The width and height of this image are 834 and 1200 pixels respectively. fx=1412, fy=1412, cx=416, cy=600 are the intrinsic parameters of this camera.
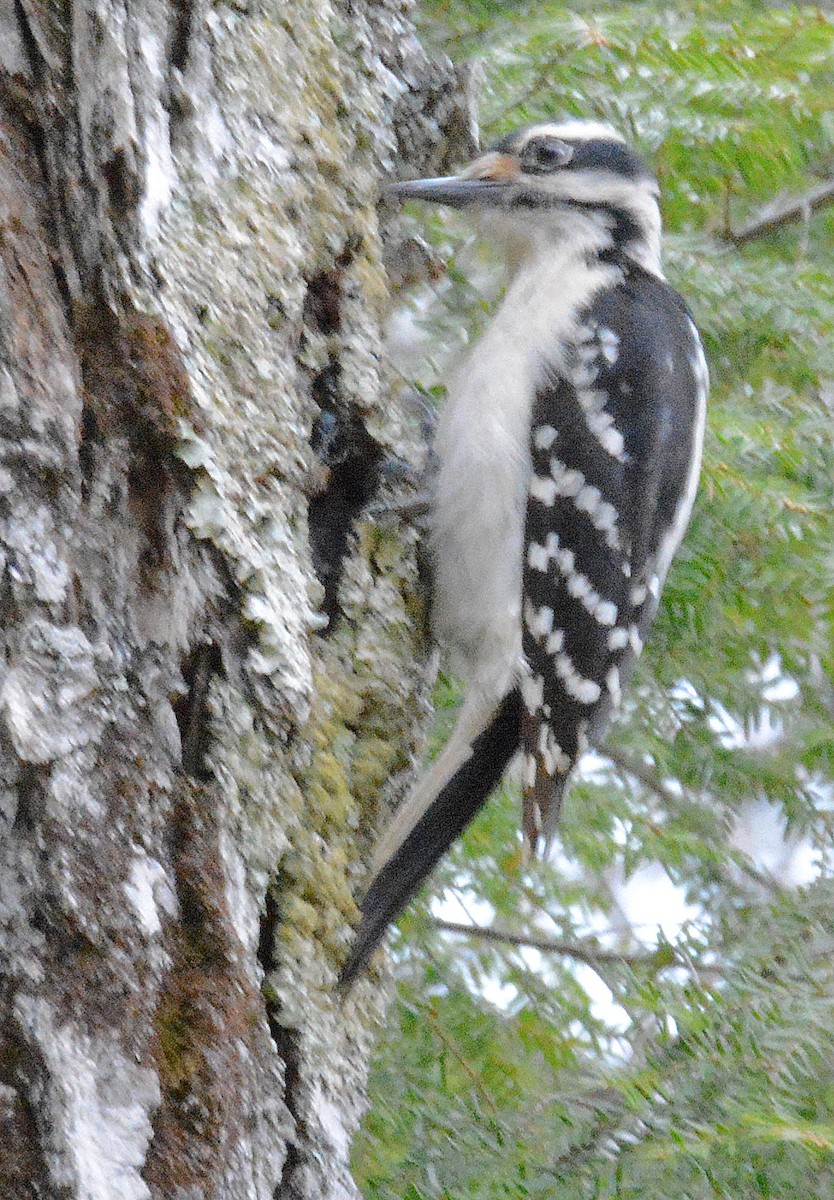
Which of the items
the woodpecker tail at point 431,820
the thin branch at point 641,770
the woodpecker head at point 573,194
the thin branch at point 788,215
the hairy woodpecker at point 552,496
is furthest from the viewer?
the thin branch at point 788,215

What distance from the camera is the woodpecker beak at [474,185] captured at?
209 centimetres

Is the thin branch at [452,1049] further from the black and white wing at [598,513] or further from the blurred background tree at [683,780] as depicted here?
the black and white wing at [598,513]

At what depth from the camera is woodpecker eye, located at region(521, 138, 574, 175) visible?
2.32m

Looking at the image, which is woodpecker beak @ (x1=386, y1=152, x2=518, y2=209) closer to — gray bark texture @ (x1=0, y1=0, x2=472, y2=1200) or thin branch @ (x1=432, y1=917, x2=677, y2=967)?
gray bark texture @ (x1=0, y1=0, x2=472, y2=1200)

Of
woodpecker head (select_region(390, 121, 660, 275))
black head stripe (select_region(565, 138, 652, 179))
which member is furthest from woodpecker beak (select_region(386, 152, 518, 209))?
black head stripe (select_region(565, 138, 652, 179))

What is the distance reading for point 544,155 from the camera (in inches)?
92.2

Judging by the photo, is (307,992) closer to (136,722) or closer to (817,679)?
(136,722)

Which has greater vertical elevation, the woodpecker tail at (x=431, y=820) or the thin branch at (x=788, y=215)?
the thin branch at (x=788, y=215)

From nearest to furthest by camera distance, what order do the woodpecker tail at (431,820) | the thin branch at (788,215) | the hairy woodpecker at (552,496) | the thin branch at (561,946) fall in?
the woodpecker tail at (431,820)
the hairy woodpecker at (552,496)
the thin branch at (561,946)
the thin branch at (788,215)

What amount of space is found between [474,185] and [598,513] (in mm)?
568

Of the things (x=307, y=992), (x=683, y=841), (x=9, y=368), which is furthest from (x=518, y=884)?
(x=9, y=368)


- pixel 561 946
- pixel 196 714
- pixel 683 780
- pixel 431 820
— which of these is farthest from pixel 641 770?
pixel 196 714

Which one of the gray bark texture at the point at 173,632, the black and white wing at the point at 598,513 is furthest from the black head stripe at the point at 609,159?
the gray bark texture at the point at 173,632

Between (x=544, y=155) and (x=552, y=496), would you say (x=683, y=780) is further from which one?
(x=544, y=155)
